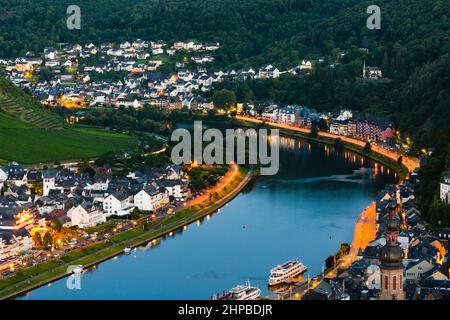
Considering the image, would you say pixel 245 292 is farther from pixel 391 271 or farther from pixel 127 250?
pixel 391 271

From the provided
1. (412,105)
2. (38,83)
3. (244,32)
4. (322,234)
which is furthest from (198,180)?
(244,32)

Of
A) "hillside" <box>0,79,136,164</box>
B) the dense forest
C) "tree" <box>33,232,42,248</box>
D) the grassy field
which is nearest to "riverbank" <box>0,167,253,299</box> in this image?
"tree" <box>33,232,42,248</box>

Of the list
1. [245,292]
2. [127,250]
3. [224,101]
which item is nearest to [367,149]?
[224,101]

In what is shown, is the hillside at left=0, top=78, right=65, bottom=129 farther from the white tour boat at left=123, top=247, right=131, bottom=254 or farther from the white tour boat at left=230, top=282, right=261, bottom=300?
Answer: the white tour boat at left=230, top=282, right=261, bottom=300

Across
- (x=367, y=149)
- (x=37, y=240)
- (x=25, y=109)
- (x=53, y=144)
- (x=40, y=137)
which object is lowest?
(x=37, y=240)

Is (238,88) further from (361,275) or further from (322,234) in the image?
(361,275)

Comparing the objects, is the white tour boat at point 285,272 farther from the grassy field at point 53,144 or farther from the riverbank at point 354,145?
the grassy field at point 53,144

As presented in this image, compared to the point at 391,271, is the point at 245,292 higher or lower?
lower

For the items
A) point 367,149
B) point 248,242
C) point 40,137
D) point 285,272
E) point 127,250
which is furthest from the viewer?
point 367,149
